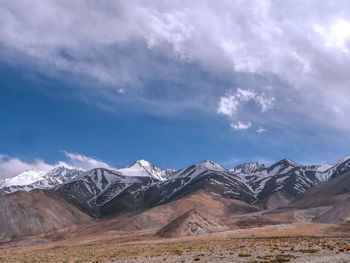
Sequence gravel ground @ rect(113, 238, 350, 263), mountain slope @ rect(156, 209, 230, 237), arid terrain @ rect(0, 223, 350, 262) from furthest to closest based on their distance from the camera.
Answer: mountain slope @ rect(156, 209, 230, 237), arid terrain @ rect(0, 223, 350, 262), gravel ground @ rect(113, 238, 350, 263)

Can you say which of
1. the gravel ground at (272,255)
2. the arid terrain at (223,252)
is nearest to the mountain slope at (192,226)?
the arid terrain at (223,252)

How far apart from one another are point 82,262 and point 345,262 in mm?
27763

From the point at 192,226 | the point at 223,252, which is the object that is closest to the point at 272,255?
the point at 223,252


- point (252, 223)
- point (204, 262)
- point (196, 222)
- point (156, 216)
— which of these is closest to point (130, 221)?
point (156, 216)

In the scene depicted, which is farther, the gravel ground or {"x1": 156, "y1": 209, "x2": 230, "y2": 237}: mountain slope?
{"x1": 156, "y1": 209, "x2": 230, "y2": 237}: mountain slope

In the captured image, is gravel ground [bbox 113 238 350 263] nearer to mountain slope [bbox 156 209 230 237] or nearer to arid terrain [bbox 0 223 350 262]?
arid terrain [bbox 0 223 350 262]

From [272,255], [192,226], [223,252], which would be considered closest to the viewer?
[272,255]

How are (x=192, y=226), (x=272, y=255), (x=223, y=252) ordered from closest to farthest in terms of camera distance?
(x=272, y=255)
(x=223, y=252)
(x=192, y=226)

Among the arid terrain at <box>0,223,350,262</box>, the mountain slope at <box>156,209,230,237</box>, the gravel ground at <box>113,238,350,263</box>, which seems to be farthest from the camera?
the mountain slope at <box>156,209,230,237</box>

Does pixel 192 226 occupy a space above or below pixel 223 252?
above

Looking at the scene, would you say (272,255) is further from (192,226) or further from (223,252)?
(192,226)

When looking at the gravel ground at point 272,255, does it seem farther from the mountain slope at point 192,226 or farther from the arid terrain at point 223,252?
the mountain slope at point 192,226

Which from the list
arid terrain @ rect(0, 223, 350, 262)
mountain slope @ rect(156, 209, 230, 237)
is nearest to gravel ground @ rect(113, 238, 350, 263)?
arid terrain @ rect(0, 223, 350, 262)

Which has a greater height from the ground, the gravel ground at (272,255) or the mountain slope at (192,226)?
the mountain slope at (192,226)
